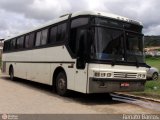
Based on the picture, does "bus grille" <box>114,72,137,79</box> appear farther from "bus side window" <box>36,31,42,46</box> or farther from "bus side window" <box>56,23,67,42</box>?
"bus side window" <box>36,31,42,46</box>

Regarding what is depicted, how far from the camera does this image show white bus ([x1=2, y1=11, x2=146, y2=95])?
11875 millimetres

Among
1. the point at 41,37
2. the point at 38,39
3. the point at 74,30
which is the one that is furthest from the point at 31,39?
the point at 74,30

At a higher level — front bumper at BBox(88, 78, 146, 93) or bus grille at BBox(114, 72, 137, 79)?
bus grille at BBox(114, 72, 137, 79)

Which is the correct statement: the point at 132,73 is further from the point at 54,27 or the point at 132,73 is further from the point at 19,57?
the point at 19,57

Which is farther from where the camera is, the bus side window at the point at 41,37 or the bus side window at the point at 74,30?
the bus side window at the point at 41,37

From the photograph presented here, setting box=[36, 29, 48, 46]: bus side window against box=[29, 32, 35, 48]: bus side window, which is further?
box=[29, 32, 35, 48]: bus side window

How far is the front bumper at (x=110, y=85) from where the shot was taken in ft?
38.4

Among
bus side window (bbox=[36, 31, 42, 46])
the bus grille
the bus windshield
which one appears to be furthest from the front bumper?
bus side window (bbox=[36, 31, 42, 46])

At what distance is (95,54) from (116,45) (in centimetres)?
104

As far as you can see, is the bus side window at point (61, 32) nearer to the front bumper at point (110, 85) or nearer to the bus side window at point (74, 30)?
the bus side window at point (74, 30)

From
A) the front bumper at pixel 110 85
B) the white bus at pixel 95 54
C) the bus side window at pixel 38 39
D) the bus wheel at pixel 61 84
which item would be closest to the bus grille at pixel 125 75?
the white bus at pixel 95 54

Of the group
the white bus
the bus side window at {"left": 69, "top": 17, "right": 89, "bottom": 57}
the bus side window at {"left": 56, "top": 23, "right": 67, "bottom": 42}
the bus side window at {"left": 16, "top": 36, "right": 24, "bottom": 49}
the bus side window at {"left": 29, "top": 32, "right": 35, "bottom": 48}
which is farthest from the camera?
the bus side window at {"left": 16, "top": 36, "right": 24, "bottom": 49}

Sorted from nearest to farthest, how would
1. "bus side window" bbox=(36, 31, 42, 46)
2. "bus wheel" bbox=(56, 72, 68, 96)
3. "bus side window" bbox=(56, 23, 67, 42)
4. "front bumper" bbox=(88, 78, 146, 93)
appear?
"front bumper" bbox=(88, 78, 146, 93) → "bus wheel" bbox=(56, 72, 68, 96) → "bus side window" bbox=(56, 23, 67, 42) → "bus side window" bbox=(36, 31, 42, 46)

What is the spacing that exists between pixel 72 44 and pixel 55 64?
190 cm
